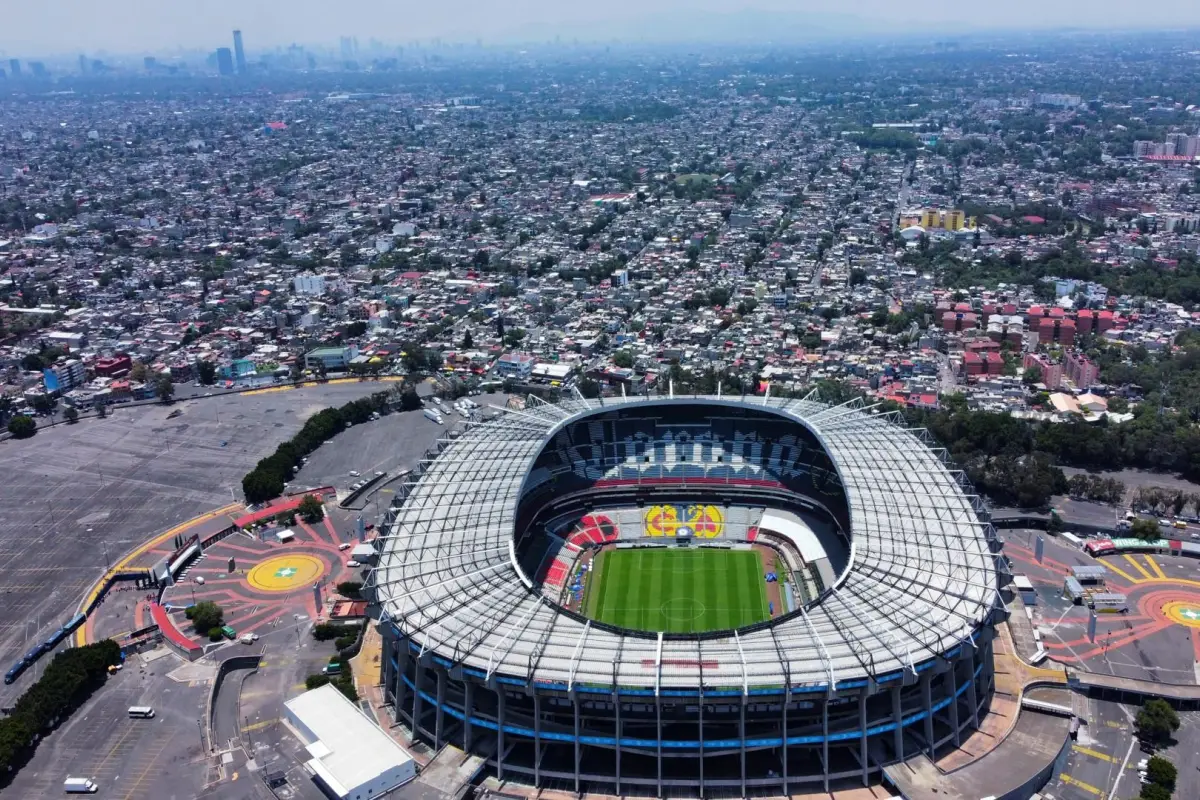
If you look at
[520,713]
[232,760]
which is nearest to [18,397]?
[232,760]

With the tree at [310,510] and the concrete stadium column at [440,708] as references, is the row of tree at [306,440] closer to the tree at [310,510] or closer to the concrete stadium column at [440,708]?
the tree at [310,510]

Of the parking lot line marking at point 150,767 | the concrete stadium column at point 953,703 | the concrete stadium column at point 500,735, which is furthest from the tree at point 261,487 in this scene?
the concrete stadium column at point 953,703

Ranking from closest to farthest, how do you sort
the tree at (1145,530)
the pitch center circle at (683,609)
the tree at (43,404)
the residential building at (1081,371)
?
the pitch center circle at (683,609)
the tree at (1145,530)
the residential building at (1081,371)
the tree at (43,404)

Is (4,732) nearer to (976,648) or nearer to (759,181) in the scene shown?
(976,648)

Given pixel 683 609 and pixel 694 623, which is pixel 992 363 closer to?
pixel 683 609

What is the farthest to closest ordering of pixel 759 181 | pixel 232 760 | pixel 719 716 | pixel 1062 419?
1. pixel 759 181
2. pixel 1062 419
3. pixel 232 760
4. pixel 719 716

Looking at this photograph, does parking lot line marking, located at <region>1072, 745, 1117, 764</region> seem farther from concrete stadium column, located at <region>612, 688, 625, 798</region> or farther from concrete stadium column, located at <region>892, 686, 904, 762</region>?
concrete stadium column, located at <region>612, 688, 625, 798</region>
